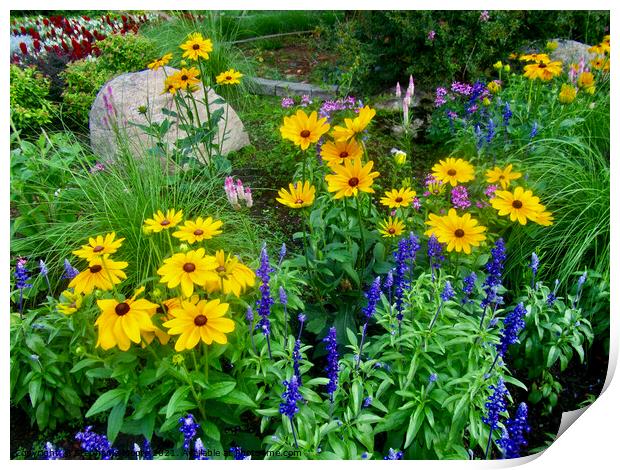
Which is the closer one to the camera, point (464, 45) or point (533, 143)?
point (533, 143)

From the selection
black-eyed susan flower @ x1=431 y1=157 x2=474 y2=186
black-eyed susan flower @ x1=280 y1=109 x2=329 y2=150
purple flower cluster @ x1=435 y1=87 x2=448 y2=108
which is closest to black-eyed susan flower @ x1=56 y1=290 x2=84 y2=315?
black-eyed susan flower @ x1=280 y1=109 x2=329 y2=150

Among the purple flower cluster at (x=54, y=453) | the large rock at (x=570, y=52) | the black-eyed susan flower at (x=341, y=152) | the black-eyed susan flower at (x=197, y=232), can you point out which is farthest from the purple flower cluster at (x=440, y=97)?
the purple flower cluster at (x=54, y=453)

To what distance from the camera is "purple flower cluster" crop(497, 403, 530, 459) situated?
116 cm

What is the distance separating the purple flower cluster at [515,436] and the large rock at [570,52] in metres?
2.30

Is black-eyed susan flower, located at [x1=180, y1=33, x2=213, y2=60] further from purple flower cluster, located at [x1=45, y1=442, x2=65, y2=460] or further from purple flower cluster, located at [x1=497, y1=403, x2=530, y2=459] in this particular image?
purple flower cluster, located at [x1=497, y1=403, x2=530, y2=459]

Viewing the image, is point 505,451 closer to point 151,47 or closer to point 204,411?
point 204,411

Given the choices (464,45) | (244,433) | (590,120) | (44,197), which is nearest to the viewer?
(244,433)

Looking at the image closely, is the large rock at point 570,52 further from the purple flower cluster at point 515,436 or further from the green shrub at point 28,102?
the green shrub at point 28,102

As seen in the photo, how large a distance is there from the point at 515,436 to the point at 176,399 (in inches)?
30.8

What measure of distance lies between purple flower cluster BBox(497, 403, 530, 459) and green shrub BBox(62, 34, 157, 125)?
274 centimetres

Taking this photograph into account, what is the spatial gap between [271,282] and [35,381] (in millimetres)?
703

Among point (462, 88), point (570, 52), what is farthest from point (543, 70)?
point (570, 52)

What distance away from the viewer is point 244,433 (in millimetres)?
1461

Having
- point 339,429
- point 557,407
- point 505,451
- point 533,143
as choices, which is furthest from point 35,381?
point 533,143
